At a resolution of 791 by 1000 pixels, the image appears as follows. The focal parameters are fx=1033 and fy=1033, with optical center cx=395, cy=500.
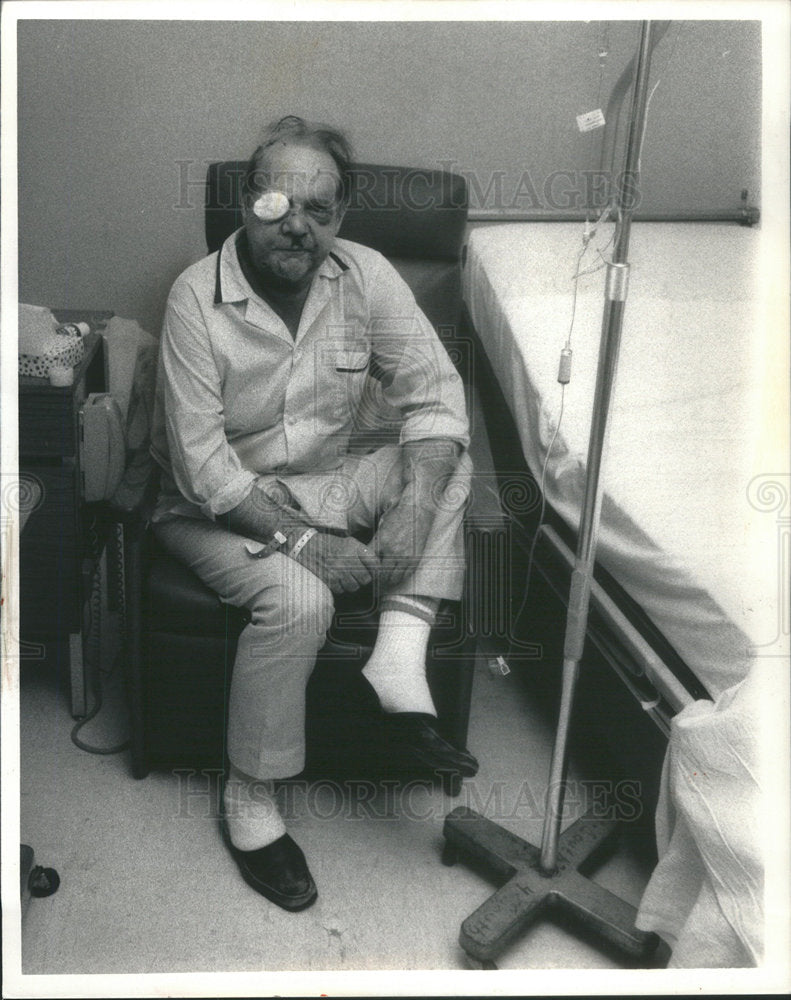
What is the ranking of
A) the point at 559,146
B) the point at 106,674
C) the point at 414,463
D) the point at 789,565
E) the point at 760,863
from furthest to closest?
the point at 559,146 < the point at 106,674 < the point at 414,463 < the point at 789,565 < the point at 760,863

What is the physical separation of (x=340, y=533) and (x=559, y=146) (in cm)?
93

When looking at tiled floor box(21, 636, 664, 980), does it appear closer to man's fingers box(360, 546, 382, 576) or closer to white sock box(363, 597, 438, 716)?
white sock box(363, 597, 438, 716)

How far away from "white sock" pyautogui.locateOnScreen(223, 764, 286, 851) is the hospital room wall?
94 centimetres

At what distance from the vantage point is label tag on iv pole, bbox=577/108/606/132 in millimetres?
1842

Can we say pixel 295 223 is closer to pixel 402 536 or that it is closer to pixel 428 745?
pixel 402 536

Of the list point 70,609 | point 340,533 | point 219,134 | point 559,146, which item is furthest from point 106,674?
point 559,146

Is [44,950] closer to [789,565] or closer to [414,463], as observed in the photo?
[414,463]

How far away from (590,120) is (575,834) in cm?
123

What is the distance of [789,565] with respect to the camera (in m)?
1.18

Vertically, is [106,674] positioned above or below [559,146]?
below

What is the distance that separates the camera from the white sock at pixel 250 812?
1413mm

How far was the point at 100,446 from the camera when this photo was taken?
1.62 meters

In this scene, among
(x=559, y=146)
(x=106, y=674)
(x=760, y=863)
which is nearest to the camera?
(x=760, y=863)

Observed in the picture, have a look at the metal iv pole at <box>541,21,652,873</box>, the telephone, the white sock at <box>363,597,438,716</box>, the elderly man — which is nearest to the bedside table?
the telephone
